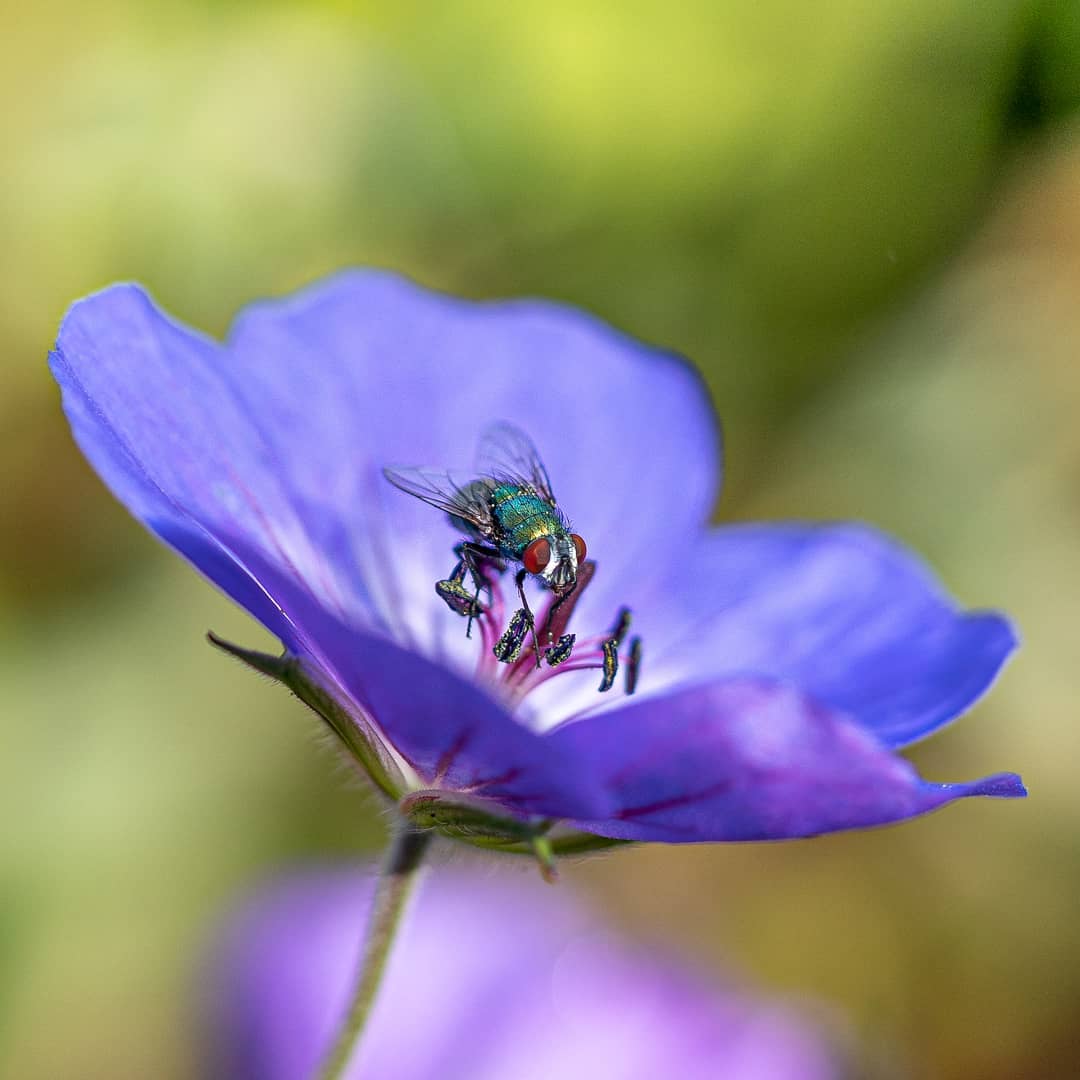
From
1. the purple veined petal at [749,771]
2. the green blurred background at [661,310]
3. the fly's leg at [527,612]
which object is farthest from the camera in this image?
the green blurred background at [661,310]

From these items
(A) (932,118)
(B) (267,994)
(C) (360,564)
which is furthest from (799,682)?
(A) (932,118)

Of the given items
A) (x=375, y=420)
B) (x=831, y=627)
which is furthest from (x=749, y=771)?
(x=375, y=420)

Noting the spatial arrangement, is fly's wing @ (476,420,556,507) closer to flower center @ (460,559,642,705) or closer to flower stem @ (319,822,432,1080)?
flower center @ (460,559,642,705)

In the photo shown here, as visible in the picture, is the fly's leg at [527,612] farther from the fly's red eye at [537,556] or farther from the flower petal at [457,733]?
the flower petal at [457,733]

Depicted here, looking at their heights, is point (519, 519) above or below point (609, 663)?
above

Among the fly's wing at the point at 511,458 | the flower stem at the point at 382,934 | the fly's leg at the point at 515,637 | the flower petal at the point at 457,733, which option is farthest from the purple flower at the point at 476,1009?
the flower petal at the point at 457,733

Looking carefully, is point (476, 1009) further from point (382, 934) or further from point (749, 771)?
point (749, 771)

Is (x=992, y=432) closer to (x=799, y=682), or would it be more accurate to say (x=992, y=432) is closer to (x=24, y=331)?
(x=799, y=682)
